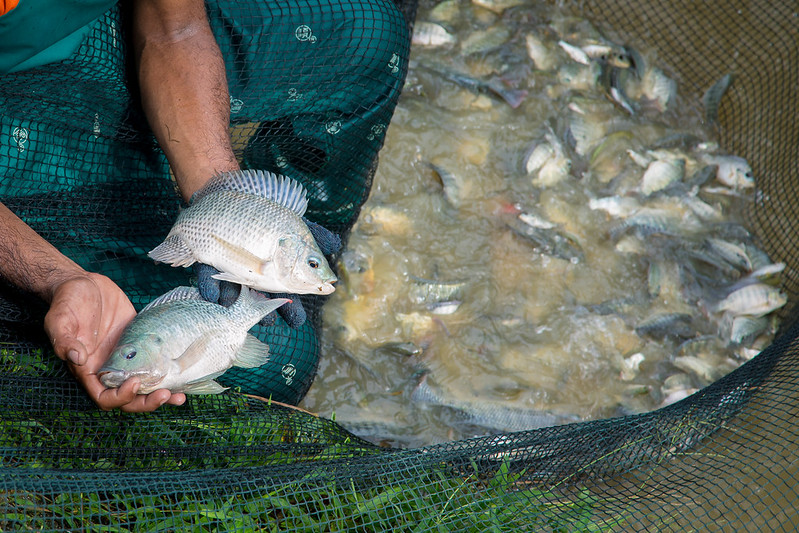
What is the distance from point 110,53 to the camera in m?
2.44

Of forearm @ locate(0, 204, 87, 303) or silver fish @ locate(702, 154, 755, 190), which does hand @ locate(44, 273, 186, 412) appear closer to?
forearm @ locate(0, 204, 87, 303)

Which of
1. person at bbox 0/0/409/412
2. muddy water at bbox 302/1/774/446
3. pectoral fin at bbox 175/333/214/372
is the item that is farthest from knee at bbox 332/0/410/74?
pectoral fin at bbox 175/333/214/372

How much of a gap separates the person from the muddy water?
48 cm

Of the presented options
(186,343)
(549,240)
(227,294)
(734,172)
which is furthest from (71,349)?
(734,172)

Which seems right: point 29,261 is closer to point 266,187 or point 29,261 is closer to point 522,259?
point 266,187

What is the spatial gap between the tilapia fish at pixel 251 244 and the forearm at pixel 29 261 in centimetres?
43

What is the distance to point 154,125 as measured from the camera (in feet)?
7.75

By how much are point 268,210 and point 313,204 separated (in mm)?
1158

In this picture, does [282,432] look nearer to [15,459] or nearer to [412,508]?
[412,508]

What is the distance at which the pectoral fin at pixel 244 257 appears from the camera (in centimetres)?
169

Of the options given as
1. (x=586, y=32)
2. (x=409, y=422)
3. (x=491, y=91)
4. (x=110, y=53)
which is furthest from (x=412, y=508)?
(x=586, y=32)

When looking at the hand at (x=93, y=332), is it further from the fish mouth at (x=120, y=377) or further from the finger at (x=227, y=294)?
the finger at (x=227, y=294)

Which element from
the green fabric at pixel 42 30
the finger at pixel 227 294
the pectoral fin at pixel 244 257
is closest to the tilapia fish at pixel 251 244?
the pectoral fin at pixel 244 257

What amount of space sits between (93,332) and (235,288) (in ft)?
1.41
